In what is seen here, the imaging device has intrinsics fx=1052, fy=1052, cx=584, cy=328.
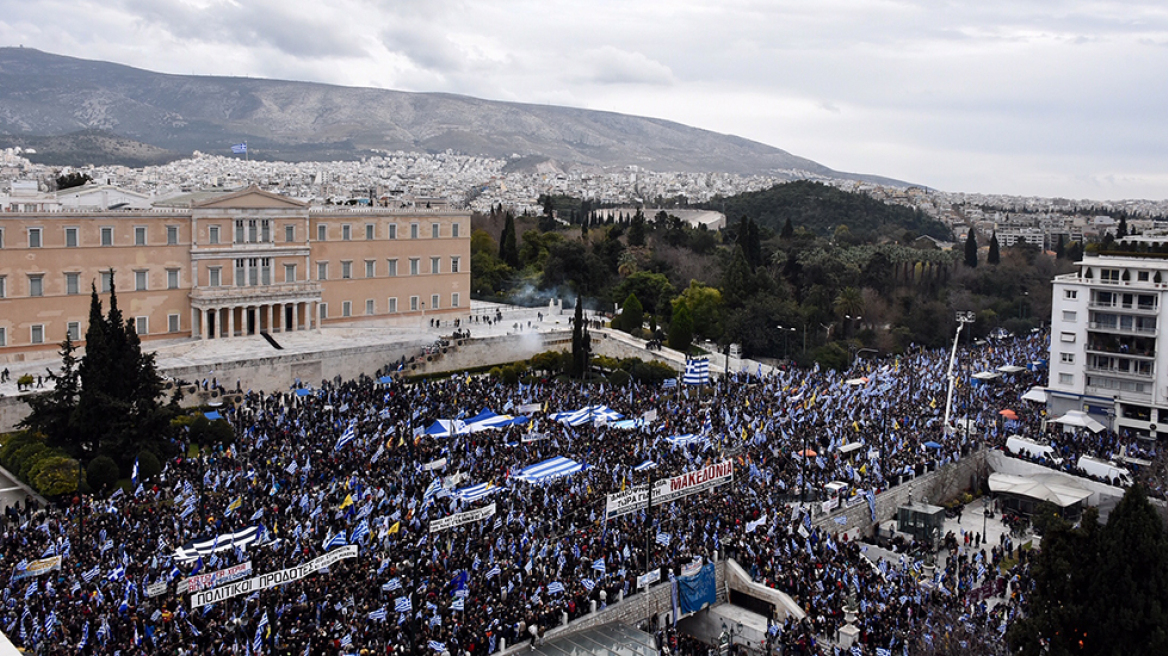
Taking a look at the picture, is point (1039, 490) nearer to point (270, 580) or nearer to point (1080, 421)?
point (1080, 421)

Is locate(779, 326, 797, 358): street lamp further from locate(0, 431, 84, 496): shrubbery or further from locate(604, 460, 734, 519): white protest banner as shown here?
locate(0, 431, 84, 496): shrubbery

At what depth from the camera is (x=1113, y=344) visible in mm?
40812

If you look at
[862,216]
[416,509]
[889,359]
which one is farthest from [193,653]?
[862,216]

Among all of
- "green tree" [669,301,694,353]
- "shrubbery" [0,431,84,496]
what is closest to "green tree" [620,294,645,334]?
"green tree" [669,301,694,353]

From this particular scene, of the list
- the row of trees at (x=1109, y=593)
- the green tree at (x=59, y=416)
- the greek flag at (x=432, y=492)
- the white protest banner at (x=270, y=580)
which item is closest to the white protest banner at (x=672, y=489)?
the greek flag at (x=432, y=492)

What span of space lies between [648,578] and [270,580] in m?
8.03

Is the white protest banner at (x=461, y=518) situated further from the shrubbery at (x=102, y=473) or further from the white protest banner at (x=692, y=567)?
the shrubbery at (x=102, y=473)

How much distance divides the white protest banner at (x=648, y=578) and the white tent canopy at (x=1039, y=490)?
14784 millimetres

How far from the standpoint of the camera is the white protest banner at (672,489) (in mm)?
23516

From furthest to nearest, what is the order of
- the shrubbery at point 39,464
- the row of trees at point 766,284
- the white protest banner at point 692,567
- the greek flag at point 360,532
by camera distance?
the row of trees at point 766,284 < the shrubbery at point 39,464 < the white protest banner at point 692,567 < the greek flag at point 360,532

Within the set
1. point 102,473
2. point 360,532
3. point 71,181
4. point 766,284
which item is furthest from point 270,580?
point 71,181

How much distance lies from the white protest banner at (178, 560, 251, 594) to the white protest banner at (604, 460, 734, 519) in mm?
7874

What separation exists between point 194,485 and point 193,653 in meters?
8.15

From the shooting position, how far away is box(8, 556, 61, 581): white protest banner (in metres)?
19.6
